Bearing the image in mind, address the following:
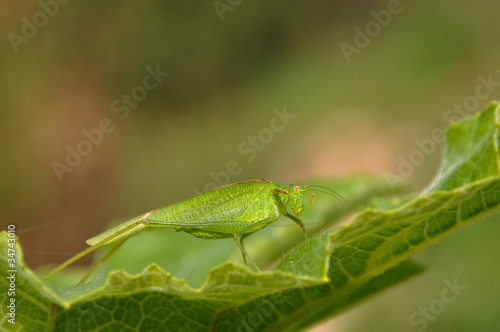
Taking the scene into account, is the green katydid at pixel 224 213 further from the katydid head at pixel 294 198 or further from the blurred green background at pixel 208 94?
the blurred green background at pixel 208 94

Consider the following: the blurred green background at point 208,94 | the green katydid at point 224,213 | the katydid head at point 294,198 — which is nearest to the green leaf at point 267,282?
the green katydid at point 224,213

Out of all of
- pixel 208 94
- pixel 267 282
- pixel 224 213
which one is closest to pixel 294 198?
pixel 224 213

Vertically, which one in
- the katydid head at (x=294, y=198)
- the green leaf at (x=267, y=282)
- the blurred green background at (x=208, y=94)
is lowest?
the green leaf at (x=267, y=282)

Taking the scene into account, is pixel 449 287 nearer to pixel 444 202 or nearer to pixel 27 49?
pixel 444 202

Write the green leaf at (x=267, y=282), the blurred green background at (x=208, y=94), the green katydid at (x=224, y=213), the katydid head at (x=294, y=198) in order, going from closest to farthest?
the green leaf at (x=267, y=282)
the green katydid at (x=224, y=213)
the katydid head at (x=294, y=198)
the blurred green background at (x=208, y=94)

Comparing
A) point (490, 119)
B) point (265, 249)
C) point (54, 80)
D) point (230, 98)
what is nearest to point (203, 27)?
point (230, 98)

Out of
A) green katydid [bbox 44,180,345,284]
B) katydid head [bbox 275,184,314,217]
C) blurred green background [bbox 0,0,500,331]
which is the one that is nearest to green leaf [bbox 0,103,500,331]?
green katydid [bbox 44,180,345,284]
